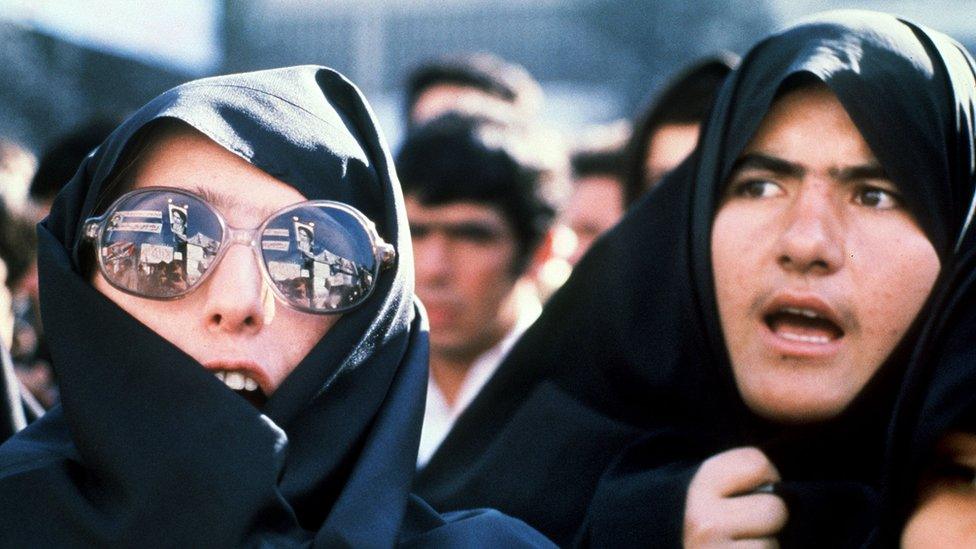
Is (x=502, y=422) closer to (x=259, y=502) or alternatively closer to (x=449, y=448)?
(x=449, y=448)

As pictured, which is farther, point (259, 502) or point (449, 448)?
point (449, 448)

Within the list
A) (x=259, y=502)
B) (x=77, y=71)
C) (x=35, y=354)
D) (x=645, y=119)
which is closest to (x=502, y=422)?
(x=259, y=502)

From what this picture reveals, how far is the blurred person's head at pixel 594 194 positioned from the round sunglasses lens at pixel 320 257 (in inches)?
126

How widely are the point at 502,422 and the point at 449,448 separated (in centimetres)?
14

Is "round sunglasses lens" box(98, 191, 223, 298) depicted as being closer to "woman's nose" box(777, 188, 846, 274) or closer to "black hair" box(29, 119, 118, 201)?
"woman's nose" box(777, 188, 846, 274)

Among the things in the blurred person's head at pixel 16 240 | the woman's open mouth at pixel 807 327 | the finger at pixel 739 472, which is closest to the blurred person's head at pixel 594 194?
the blurred person's head at pixel 16 240

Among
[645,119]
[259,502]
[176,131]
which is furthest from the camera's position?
[645,119]

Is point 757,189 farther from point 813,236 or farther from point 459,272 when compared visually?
point 459,272

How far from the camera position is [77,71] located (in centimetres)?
729

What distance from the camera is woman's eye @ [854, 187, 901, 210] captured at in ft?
8.14

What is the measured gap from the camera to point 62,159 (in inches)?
170

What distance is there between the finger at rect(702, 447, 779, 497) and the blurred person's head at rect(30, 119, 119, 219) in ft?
8.63

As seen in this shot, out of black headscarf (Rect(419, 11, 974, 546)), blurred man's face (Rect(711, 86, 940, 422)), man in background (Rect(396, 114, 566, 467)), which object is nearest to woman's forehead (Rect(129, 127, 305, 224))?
black headscarf (Rect(419, 11, 974, 546))

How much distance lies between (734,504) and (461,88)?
3.55 metres
